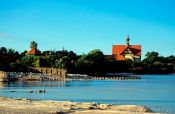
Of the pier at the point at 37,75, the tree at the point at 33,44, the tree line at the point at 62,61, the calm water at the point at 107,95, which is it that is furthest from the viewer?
the tree at the point at 33,44

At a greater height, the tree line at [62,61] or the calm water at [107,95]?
the tree line at [62,61]

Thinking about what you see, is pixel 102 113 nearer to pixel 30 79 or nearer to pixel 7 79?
pixel 7 79

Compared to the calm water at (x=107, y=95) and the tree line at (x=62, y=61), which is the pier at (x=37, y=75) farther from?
the calm water at (x=107, y=95)

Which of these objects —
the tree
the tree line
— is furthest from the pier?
the tree

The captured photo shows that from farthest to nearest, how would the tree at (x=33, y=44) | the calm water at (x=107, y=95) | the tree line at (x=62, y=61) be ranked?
the tree at (x=33, y=44)
the tree line at (x=62, y=61)
the calm water at (x=107, y=95)

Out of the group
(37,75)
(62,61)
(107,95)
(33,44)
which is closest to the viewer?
(107,95)

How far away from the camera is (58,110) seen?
109ft

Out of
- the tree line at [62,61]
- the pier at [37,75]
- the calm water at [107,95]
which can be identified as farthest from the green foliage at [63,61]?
the calm water at [107,95]

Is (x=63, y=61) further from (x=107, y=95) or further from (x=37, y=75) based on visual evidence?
(x=107, y=95)

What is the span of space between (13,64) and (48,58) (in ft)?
70.0

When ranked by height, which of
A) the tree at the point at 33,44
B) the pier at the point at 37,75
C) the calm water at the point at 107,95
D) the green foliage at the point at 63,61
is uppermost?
the tree at the point at 33,44

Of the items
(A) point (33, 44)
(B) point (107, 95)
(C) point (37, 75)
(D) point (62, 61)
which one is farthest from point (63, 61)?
(B) point (107, 95)

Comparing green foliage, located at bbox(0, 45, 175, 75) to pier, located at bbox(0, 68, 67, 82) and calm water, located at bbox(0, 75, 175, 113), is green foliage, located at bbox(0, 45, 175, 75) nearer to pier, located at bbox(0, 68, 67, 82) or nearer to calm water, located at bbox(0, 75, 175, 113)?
pier, located at bbox(0, 68, 67, 82)

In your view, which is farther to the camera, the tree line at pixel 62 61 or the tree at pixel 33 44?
the tree at pixel 33 44
